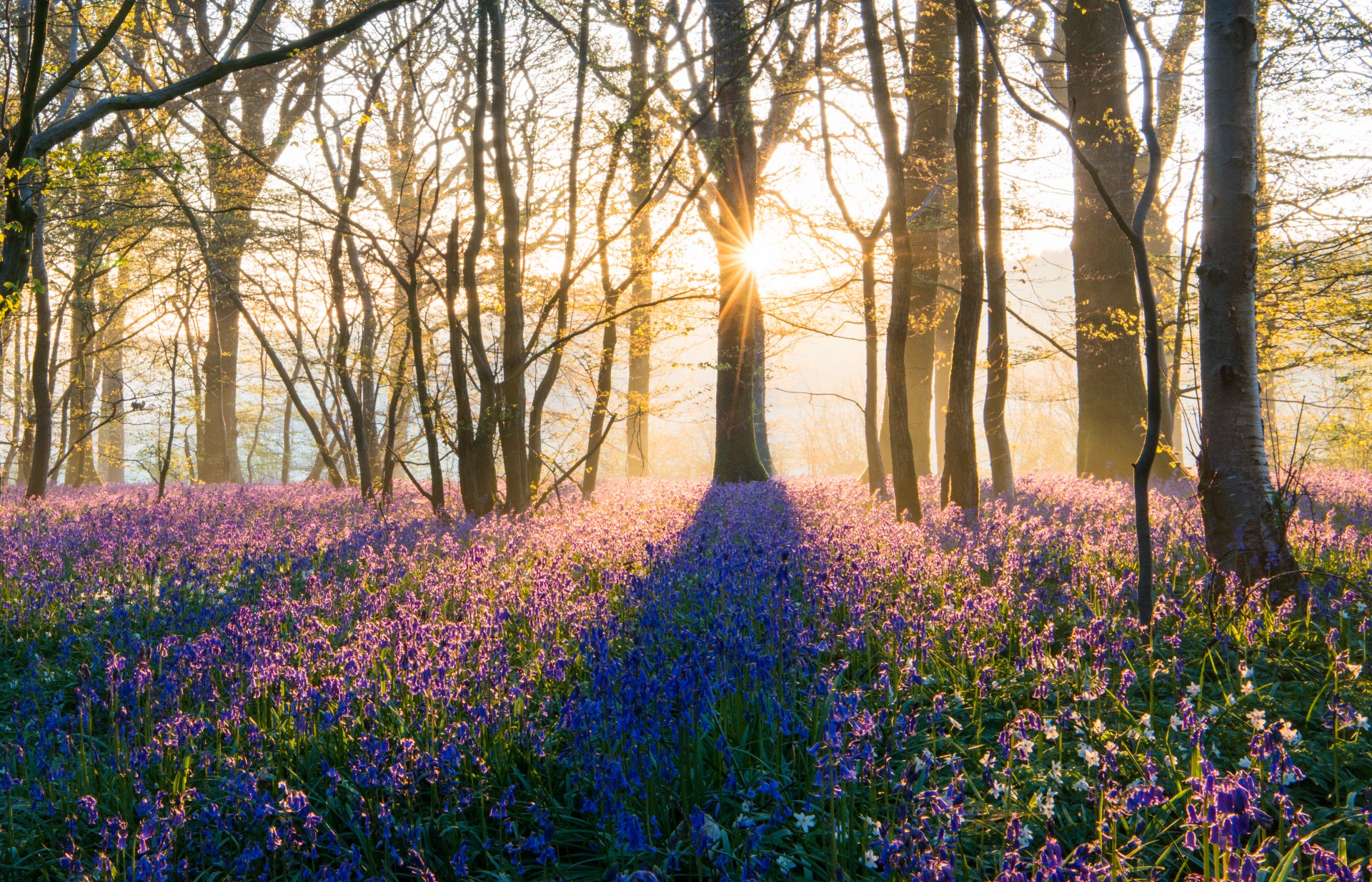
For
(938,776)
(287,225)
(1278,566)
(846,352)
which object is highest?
(846,352)

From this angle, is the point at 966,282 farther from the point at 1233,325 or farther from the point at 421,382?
the point at 421,382

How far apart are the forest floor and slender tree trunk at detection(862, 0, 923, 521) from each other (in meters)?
2.83

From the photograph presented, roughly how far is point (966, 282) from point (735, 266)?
5.43 metres

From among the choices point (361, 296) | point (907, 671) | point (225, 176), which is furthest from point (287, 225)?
point (907, 671)

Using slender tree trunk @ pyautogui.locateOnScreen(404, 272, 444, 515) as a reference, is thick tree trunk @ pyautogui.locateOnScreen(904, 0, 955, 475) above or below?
above

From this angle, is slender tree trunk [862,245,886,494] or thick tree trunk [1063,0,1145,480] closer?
slender tree trunk [862,245,886,494]

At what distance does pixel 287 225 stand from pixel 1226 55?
50.6ft

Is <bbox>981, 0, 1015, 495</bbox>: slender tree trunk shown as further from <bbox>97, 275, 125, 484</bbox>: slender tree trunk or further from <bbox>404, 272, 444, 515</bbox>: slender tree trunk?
<bbox>97, 275, 125, 484</bbox>: slender tree trunk

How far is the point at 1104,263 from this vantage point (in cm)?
1351

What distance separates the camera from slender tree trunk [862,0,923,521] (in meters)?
8.51

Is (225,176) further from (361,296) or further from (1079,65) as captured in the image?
(1079,65)

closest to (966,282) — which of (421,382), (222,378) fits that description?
(421,382)

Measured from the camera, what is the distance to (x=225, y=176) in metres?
14.2

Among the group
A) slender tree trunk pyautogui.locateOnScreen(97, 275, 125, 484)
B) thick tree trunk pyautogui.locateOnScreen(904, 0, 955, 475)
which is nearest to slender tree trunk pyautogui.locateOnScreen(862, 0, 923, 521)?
thick tree trunk pyautogui.locateOnScreen(904, 0, 955, 475)
